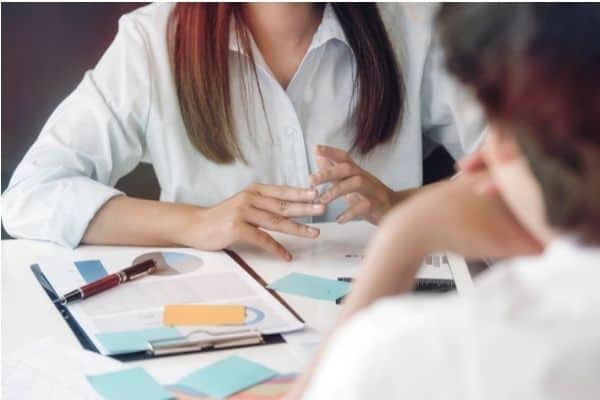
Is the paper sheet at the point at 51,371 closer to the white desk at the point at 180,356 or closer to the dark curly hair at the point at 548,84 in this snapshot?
the white desk at the point at 180,356

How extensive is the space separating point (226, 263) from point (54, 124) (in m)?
0.39

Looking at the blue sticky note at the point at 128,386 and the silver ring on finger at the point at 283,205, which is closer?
the blue sticky note at the point at 128,386

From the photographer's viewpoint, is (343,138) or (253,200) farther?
(343,138)

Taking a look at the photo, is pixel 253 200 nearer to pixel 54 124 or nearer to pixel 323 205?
pixel 323 205

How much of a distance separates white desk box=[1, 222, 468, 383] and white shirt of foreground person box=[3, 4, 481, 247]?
155 mm

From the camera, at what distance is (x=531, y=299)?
0.33 meters

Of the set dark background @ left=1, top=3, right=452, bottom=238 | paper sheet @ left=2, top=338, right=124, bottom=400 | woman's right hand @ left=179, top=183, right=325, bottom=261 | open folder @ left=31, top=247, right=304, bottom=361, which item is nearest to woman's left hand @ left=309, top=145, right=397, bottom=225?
woman's right hand @ left=179, top=183, right=325, bottom=261

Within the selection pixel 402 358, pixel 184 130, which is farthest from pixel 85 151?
pixel 402 358

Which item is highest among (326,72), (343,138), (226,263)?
(326,72)

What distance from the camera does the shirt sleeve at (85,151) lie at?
1.11 meters

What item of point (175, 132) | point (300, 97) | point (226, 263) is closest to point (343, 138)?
point (300, 97)

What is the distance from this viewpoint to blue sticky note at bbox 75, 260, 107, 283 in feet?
3.15

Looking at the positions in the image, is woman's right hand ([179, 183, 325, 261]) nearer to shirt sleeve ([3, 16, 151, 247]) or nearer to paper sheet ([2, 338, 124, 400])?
shirt sleeve ([3, 16, 151, 247])

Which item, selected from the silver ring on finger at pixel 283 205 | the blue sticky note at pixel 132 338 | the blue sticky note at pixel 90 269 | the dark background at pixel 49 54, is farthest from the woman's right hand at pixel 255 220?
the dark background at pixel 49 54
